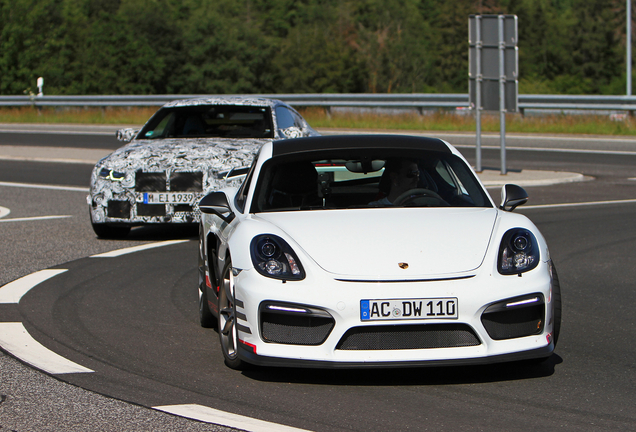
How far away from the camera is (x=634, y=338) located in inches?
239

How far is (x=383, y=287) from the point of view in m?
4.72

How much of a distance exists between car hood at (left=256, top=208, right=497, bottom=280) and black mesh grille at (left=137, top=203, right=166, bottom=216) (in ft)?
16.3

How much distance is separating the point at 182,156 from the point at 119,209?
872mm

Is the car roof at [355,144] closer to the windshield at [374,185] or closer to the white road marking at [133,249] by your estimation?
the windshield at [374,185]

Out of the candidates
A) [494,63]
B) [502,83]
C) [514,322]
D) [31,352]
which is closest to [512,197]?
[514,322]

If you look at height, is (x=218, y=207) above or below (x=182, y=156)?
above

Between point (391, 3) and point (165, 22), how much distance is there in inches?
1333

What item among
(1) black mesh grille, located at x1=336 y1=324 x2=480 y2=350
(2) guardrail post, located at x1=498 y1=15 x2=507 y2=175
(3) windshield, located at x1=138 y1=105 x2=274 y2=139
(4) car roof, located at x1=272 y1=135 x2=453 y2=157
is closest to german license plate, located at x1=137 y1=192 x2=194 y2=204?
(3) windshield, located at x1=138 y1=105 x2=274 y2=139

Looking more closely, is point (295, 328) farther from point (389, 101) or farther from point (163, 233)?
point (389, 101)

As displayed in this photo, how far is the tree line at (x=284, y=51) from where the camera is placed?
66.8 m

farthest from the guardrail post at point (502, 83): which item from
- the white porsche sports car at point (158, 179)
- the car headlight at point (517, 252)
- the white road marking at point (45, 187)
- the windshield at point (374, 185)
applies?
the car headlight at point (517, 252)

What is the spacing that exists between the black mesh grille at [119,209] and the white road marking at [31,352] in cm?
398

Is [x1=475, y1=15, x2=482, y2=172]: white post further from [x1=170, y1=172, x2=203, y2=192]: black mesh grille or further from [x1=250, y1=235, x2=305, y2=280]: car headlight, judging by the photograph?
[x1=250, y1=235, x2=305, y2=280]: car headlight

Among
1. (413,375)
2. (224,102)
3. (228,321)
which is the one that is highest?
(224,102)
